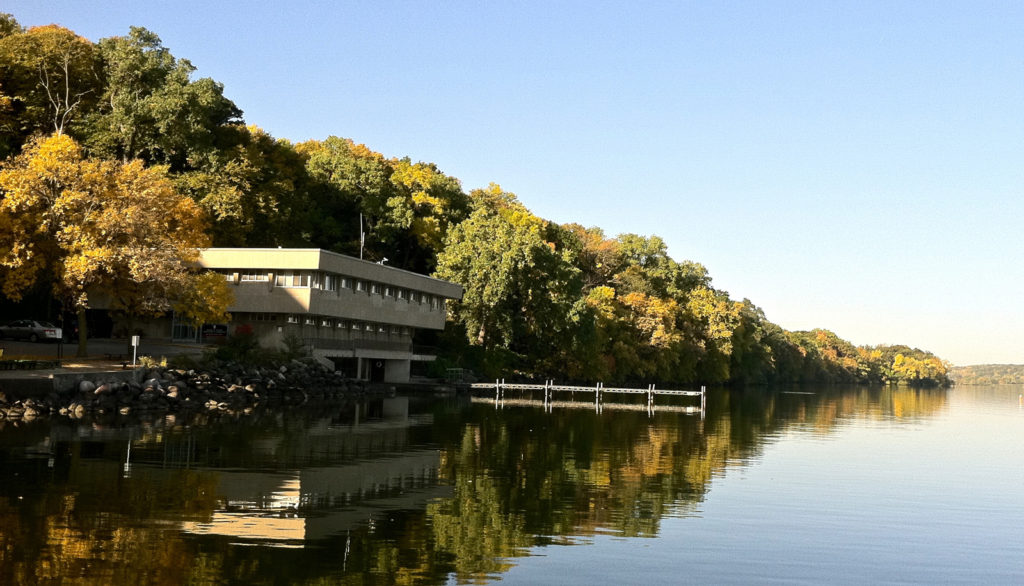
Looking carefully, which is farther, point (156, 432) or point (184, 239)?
point (184, 239)

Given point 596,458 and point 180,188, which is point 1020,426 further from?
point 180,188

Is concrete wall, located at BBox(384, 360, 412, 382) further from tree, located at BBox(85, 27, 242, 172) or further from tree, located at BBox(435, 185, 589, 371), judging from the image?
tree, located at BBox(85, 27, 242, 172)

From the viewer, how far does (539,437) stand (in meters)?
43.1

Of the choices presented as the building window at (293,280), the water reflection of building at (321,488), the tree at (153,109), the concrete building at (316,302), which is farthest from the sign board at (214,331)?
the water reflection of building at (321,488)

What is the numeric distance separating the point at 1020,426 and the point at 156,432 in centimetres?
6240

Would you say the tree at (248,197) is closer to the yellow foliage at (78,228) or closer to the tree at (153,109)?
the tree at (153,109)

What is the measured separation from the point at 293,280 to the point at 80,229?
1698 centimetres

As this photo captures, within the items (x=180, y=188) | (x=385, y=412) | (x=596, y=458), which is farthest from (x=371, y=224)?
(x=596, y=458)

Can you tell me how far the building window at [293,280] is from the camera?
61594 mm

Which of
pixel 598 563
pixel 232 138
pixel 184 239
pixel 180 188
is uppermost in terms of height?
pixel 232 138

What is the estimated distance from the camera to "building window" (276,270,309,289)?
61.6 m

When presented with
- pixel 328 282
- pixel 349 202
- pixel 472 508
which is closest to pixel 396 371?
pixel 328 282

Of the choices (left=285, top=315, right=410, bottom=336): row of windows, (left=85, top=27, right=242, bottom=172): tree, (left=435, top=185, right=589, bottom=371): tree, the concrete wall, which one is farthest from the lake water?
(left=435, top=185, right=589, bottom=371): tree

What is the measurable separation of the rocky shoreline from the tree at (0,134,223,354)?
5195mm
